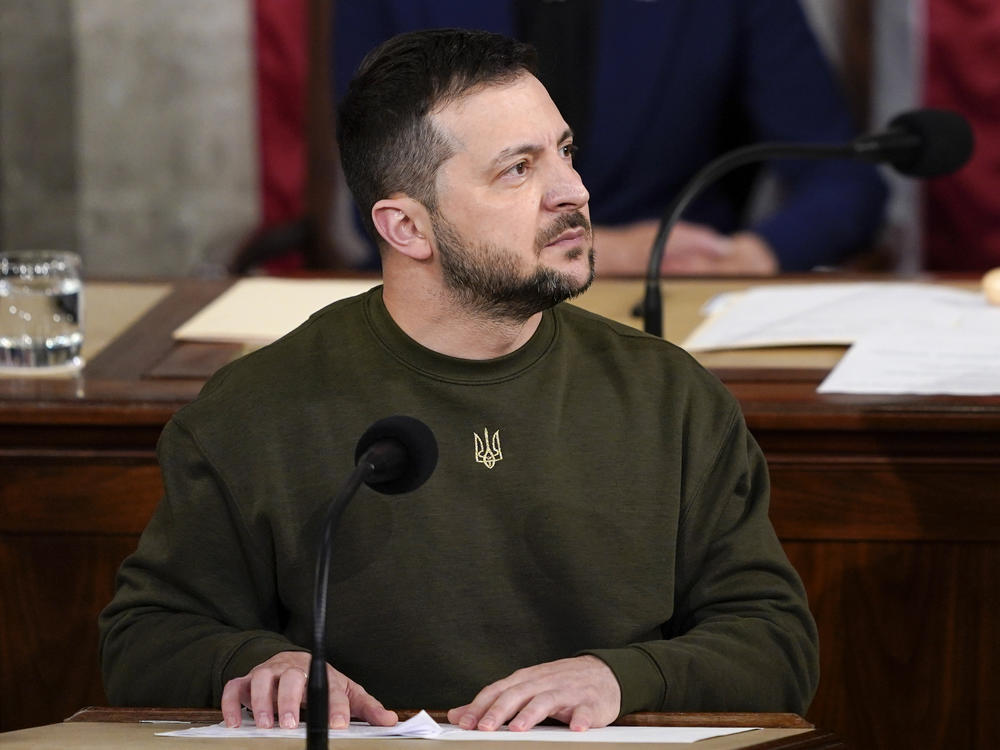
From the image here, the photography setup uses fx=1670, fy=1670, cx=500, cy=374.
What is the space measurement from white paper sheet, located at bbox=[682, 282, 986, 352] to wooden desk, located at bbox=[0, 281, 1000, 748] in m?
0.16

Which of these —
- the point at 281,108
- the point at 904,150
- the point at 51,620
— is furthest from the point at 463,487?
the point at 281,108

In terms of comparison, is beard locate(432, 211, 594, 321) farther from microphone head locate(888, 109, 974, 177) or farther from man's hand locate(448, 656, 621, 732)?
microphone head locate(888, 109, 974, 177)

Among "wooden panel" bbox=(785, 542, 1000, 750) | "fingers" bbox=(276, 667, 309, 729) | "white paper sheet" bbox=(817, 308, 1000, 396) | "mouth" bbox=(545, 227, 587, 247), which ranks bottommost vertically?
"wooden panel" bbox=(785, 542, 1000, 750)

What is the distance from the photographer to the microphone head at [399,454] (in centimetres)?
109

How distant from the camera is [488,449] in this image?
1.39 metres

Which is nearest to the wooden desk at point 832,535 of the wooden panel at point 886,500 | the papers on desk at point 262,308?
the wooden panel at point 886,500

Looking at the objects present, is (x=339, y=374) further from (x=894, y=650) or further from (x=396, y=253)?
(x=894, y=650)

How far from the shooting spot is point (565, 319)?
4.89 feet

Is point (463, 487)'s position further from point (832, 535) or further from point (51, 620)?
point (51, 620)

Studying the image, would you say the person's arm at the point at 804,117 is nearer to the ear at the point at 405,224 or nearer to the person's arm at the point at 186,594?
the ear at the point at 405,224

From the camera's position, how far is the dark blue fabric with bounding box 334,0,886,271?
2.97 metres

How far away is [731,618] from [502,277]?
34cm

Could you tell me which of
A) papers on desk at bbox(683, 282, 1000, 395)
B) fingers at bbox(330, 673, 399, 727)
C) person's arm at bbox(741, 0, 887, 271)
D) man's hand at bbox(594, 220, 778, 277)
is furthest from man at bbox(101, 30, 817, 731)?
person's arm at bbox(741, 0, 887, 271)

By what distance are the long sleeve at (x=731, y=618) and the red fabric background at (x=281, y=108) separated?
2.40 m
